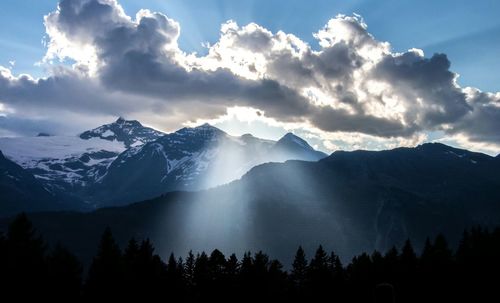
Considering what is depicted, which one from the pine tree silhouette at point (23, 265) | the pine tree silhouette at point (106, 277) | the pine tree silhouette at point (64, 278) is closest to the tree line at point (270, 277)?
the pine tree silhouette at point (106, 277)

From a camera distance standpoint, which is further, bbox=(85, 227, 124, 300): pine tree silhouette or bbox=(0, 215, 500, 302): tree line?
bbox=(0, 215, 500, 302): tree line

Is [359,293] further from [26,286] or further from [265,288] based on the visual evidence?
[26,286]

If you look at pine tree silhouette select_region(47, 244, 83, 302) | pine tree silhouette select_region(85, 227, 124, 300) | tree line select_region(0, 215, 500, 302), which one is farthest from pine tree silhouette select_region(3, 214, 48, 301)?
pine tree silhouette select_region(85, 227, 124, 300)

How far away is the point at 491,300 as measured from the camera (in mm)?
91938

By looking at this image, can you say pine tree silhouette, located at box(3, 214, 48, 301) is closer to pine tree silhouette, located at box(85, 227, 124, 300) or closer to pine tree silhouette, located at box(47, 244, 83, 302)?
pine tree silhouette, located at box(47, 244, 83, 302)

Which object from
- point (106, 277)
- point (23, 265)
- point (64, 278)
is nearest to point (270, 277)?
point (106, 277)

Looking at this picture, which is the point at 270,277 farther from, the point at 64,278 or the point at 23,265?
the point at 23,265

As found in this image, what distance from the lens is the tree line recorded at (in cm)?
7556

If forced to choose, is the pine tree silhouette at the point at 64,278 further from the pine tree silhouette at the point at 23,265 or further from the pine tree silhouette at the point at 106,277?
the pine tree silhouette at the point at 106,277

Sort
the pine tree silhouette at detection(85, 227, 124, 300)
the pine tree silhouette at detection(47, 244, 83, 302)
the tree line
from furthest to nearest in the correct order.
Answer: the tree line
the pine tree silhouette at detection(85, 227, 124, 300)
the pine tree silhouette at detection(47, 244, 83, 302)

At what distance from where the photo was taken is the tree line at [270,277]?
7556cm

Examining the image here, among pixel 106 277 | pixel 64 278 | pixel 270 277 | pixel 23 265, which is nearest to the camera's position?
pixel 23 265

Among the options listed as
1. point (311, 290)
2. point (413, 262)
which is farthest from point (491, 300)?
point (311, 290)

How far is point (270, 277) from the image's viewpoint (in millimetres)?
95812
